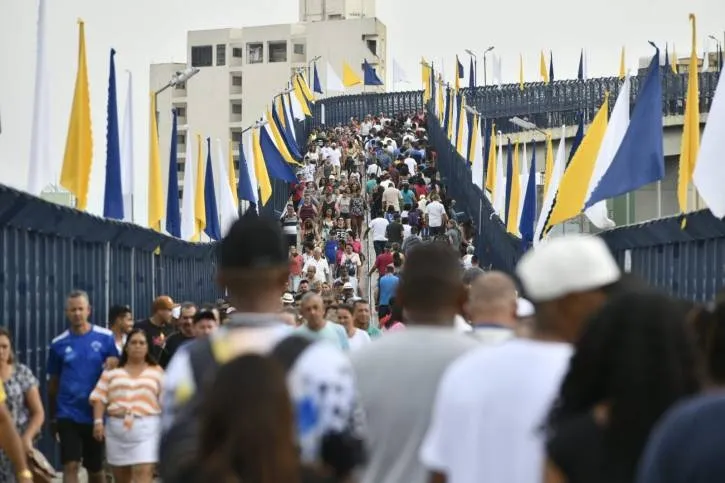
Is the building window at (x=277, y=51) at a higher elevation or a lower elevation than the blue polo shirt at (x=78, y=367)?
higher

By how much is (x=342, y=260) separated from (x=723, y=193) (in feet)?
61.8

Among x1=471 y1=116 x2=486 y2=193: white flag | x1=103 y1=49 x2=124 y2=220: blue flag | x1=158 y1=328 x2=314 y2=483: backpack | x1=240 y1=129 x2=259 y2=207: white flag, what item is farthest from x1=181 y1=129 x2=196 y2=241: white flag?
x1=158 y1=328 x2=314 y2=483: backpack

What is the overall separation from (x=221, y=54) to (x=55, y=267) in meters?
128

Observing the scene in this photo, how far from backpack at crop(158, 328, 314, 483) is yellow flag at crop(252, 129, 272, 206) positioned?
36616 mm

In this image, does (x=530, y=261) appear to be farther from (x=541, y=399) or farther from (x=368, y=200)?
(x=368, y=200)

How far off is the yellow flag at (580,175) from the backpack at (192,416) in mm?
18114

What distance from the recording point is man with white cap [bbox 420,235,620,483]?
5.53m

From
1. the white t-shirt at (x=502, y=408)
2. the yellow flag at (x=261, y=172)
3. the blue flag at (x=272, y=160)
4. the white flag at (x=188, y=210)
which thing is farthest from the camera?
the blue flag at (x=272, y=160)

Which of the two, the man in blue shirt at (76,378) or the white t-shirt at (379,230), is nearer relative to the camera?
the man in blue shirt at (76,378)

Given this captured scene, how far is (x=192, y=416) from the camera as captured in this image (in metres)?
5.25

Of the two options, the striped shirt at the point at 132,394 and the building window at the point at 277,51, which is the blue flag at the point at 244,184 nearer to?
the striped shirt at the point at 132,394

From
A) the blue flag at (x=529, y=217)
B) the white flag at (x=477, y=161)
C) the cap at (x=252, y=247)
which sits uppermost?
the white flag at (x=477, y=161)

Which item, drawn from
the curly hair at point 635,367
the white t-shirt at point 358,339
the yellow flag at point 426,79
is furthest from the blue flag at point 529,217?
the yellow flag at point 426,79

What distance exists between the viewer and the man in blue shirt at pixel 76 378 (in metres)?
13.4
